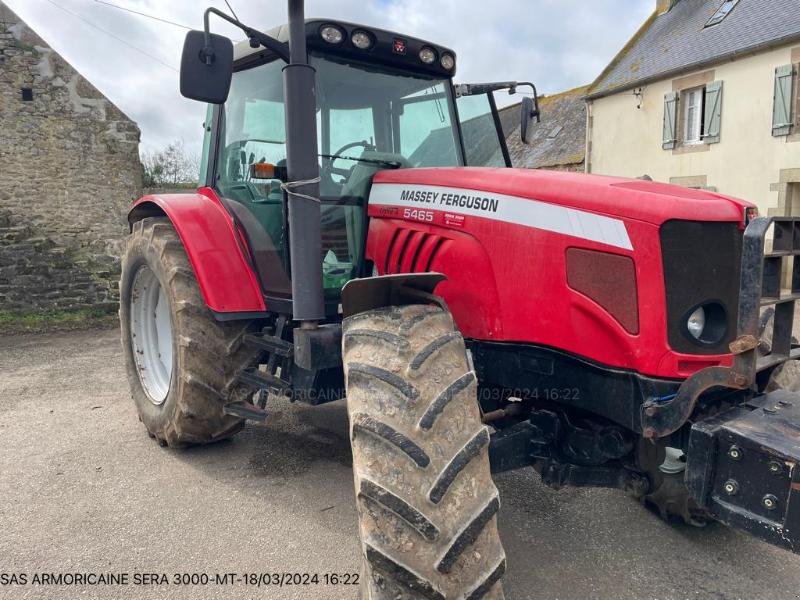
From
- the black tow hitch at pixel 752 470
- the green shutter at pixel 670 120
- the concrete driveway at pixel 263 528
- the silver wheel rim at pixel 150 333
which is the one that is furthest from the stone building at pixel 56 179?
the green shutter at pixel 670 120

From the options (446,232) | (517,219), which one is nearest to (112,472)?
(446,232)

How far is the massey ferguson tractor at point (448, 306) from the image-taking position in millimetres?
1734

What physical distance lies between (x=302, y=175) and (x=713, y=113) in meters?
13.6

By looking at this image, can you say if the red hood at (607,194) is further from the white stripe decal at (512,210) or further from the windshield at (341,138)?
the windshield at (341,138)

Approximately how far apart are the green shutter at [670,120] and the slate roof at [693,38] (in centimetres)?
57

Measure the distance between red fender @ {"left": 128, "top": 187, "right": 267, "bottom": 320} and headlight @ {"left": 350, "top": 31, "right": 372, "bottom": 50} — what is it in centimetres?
115

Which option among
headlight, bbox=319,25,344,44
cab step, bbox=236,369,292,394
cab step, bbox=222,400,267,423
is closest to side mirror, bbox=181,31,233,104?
headlight, bbox=319,25,344,44

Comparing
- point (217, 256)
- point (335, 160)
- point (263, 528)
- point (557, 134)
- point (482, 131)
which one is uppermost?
point (557, 134)

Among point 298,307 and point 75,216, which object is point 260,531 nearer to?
point 298,307

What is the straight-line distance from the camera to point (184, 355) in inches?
123

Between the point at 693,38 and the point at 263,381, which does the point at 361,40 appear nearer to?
the point at 263,381

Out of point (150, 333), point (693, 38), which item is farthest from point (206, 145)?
point (693, 38)

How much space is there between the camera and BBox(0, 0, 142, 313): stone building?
7996 millimetres

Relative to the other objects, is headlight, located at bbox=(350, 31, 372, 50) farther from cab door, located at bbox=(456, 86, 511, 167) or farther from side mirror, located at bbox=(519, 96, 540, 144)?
side mirror, located at bbox=(519, 96, 540, 144)
